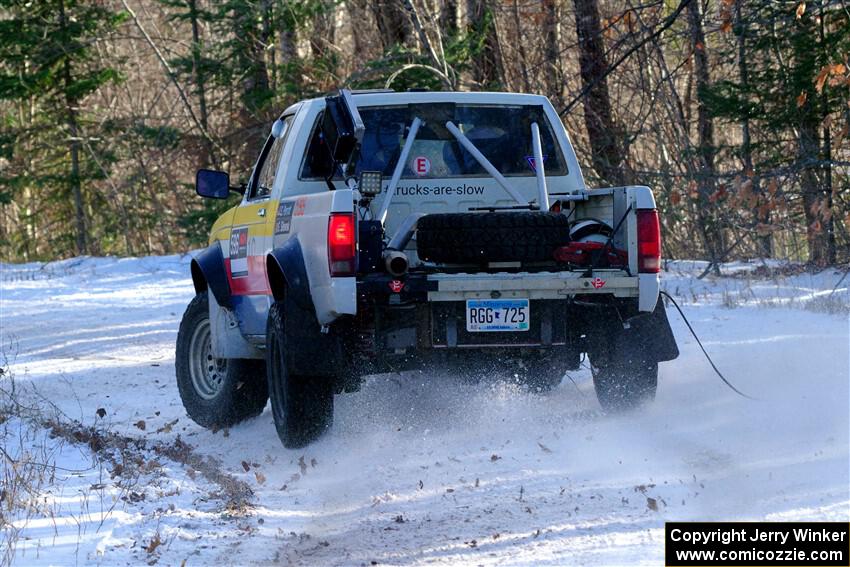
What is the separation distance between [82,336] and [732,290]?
755 cm

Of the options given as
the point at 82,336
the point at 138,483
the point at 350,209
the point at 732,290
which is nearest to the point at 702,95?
the point at 732,290

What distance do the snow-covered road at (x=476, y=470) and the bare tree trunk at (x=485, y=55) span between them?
10005mm

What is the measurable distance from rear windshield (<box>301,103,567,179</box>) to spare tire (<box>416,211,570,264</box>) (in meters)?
0.96

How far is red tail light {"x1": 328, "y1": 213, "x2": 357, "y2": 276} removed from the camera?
21.3 feet

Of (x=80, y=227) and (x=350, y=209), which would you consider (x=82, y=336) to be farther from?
(x=80, y=227)

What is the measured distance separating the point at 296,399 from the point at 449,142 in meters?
2.11

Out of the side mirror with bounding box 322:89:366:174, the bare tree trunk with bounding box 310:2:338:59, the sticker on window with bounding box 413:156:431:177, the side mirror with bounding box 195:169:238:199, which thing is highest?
the bare tree trunk with bounding box 310:2:338:59

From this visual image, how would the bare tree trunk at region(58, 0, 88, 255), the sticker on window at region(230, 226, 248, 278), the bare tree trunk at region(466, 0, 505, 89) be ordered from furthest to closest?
1. the bare tree trunk at region(58, 0, 88, 255)
2. the bare tree trunk at region(466, 0, 505, 89)
3. the sticker on window at region(230, 226, 248, 278)

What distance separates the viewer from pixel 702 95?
16078 millimetres

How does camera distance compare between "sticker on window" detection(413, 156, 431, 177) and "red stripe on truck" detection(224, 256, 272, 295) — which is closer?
"red stripe on truck" detection(224, 256, 272, 295)

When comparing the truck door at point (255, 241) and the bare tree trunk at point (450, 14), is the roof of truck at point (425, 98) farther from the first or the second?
the bare tree trunk at point (450, 14)

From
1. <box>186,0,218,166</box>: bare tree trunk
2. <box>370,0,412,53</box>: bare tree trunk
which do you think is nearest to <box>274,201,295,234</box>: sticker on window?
<box>370,0,412,53</box>: bare tree trunk
